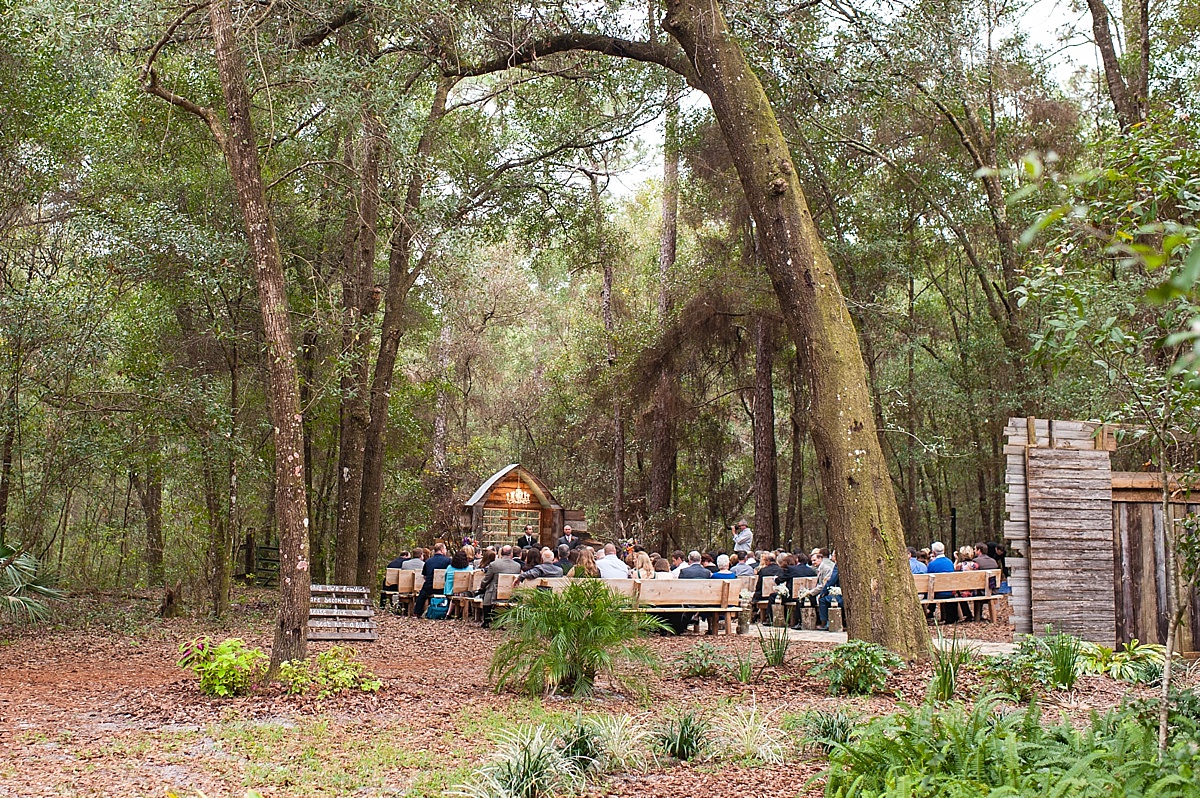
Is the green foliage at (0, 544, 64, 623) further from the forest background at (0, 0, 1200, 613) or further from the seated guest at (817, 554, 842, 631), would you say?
the seated guest at (817, 554, 842, 631)

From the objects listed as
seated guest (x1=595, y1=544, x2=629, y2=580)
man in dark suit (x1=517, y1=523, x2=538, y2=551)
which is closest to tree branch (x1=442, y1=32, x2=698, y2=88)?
seated guest (x1=595, y1=544, x2=629, y2=580)

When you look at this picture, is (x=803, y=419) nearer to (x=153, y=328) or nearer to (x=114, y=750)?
(x=153, y=328)

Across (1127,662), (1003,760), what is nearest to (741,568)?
(1127,662)

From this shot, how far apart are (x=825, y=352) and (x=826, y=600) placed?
6.13 m

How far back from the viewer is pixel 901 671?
307 inches

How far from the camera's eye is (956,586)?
13.4 metres

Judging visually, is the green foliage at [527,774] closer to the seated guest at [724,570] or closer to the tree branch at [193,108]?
the tree branch at [193,108]

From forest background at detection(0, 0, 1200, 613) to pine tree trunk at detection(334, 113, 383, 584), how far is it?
0.06 meters

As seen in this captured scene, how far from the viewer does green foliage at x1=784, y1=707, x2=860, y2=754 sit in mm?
5270

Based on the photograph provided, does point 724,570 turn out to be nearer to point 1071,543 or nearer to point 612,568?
point 612,568

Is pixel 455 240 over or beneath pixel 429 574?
over

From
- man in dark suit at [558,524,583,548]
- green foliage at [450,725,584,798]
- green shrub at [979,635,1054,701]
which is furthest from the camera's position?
man in dark suit at [558,524,583,548]

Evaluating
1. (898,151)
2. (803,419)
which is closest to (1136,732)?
(898,151)

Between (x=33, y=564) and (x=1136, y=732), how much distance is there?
40.9ft
